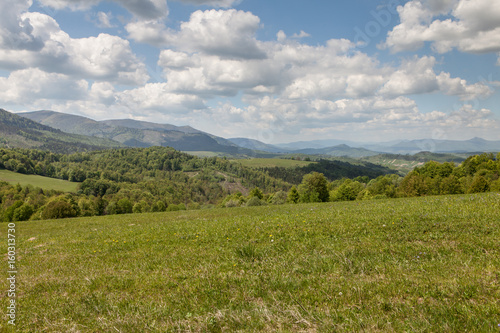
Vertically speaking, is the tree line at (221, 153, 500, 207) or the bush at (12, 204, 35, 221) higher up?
the tree line at (221, 153, 500, 207)

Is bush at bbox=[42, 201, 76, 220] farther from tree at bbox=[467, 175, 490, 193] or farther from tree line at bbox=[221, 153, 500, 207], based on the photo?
tree at bbox=[467, 175, 490, 193]

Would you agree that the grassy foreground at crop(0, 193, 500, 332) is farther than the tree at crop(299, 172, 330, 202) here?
No

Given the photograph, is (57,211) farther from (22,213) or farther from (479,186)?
(479,186)

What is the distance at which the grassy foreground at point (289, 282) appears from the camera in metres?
5.41

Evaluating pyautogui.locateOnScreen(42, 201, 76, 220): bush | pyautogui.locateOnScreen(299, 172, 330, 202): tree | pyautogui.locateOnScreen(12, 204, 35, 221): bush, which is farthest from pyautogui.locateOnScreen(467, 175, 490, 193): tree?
pyautogui.locateOnScreen(12, 204, 35, 221): bush

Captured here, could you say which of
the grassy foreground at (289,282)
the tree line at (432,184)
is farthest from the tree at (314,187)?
the grassy foreground at (289,282)

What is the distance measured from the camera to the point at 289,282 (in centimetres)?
722

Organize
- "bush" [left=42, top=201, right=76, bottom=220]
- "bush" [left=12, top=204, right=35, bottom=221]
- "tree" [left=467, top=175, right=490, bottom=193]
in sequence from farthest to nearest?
1. "bush" [left=12, top=204, right=35, bottom=221]
2. "tree" [left=467, top=175, right=490, bottom=193]
3. "bush" [left=42, top=201, right=76, bottom=220]

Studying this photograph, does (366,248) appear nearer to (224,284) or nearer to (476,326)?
(476,326)

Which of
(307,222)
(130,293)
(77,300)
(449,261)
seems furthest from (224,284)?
(307,222)

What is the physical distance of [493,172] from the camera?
248 ft

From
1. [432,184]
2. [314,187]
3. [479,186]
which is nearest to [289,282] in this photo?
[314,187]

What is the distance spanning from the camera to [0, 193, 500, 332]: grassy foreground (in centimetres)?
541

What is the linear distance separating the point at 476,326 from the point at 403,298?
4.71ft
